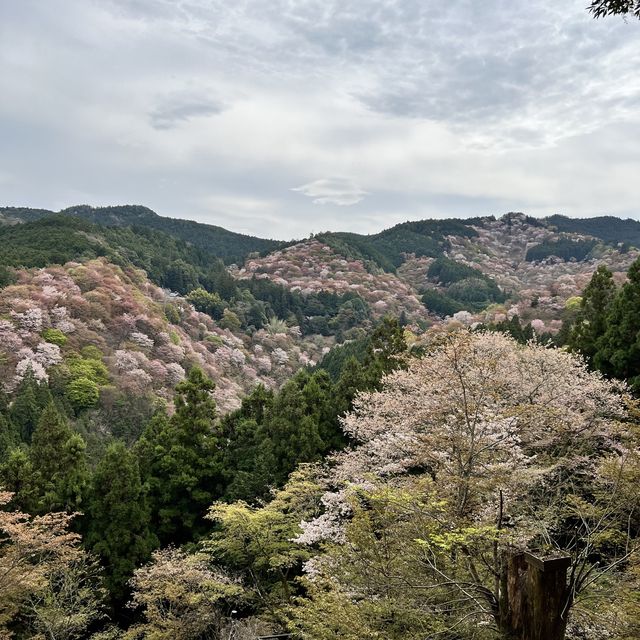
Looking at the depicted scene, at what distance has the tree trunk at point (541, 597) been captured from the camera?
381cm

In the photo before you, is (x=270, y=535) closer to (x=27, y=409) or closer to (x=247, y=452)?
(x=247, y=452)

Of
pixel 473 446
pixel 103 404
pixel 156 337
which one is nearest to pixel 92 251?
pixel 156 337

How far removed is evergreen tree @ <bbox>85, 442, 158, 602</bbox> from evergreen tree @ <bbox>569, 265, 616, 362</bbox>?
18.5m

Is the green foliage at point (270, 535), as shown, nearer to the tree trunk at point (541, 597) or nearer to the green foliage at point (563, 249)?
the tree trunk at point (541, 597)

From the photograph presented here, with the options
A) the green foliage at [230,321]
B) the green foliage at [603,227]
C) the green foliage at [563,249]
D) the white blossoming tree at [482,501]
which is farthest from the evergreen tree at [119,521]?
the green foliage at [603,227]

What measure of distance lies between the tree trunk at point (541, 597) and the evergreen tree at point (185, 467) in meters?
17.6

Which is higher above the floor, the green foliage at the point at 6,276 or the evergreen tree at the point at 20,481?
the green foliage at the point at 6,276

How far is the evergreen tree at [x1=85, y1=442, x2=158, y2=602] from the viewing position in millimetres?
17562

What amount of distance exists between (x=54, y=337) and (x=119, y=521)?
24133mm

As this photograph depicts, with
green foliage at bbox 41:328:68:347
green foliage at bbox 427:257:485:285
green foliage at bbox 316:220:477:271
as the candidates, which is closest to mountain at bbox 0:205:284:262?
green foliage at bbox 316:220:477:271

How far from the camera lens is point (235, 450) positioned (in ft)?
70.7

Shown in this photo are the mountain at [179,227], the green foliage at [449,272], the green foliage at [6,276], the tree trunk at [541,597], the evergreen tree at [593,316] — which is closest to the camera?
the tree trunk at [541,597]

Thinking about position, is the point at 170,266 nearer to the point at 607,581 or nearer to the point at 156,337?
the point at 156,337

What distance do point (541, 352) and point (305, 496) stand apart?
8.63m
